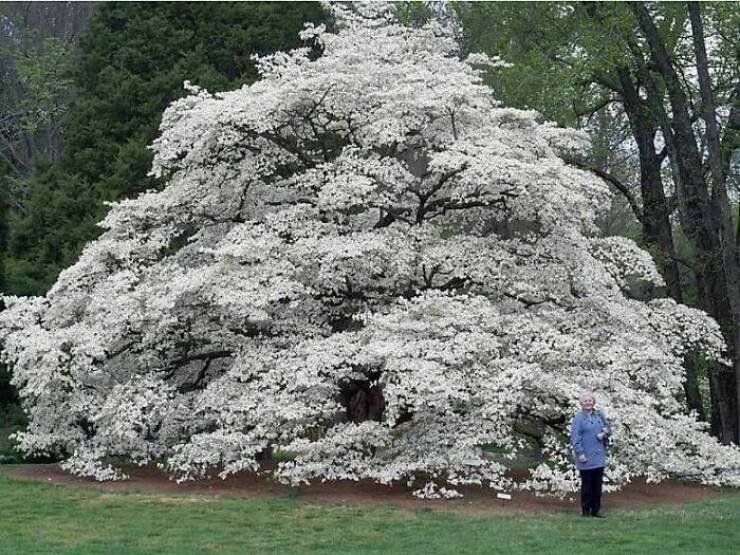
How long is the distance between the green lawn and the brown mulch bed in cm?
47

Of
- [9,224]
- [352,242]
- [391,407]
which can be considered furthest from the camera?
[9,224]

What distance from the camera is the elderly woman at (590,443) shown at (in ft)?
34.3

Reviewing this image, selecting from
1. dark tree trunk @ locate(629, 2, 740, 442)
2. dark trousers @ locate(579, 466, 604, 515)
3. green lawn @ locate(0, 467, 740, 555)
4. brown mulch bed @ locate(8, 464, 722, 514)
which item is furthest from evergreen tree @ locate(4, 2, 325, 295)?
dark trousers @ locate(579, 466, 604, 515)

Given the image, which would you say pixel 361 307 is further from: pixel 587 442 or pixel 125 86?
pixel 125 86

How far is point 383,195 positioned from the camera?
1322 centimetres

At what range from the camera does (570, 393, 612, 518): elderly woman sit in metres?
10.5

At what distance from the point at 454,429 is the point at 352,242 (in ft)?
8.53

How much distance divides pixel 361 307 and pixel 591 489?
165 inches

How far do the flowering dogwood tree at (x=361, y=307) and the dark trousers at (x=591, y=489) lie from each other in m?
0.85

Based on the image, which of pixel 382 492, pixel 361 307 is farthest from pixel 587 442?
pixel 361 307

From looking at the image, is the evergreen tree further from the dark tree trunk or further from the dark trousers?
the dark trousers

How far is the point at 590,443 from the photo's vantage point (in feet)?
34.4

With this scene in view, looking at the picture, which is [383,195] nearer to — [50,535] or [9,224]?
[50,535]

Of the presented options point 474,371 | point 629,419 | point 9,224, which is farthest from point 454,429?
point 9,224
